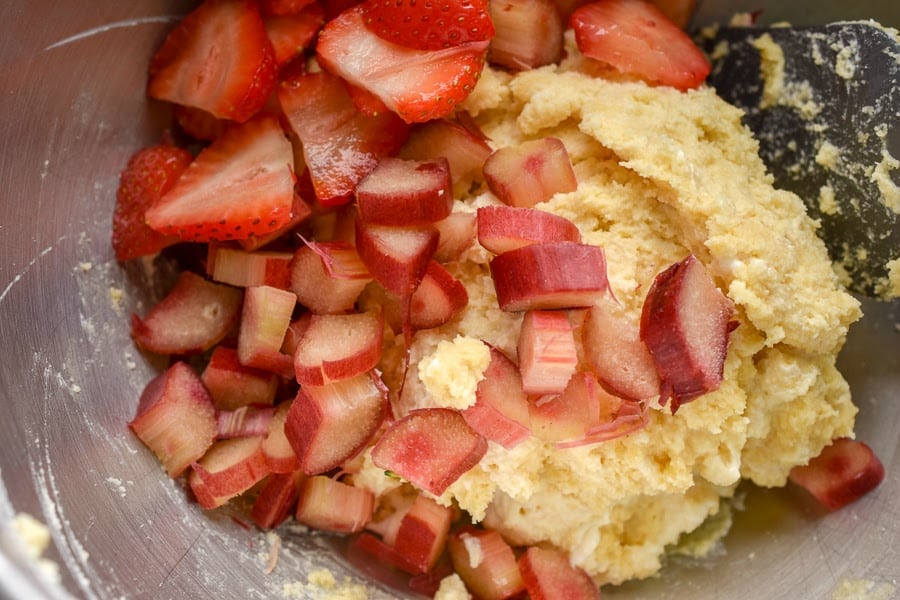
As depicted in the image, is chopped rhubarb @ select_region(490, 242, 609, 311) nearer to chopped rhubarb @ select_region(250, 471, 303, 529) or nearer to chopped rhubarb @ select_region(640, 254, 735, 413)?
chopped rhubarb @ select_region(640, 254, 735, 413)

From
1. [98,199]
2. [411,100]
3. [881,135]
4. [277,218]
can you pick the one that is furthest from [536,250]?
[98,199]

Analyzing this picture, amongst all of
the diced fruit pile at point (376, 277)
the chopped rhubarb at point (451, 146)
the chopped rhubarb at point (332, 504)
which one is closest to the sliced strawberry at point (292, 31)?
the diced fruit pile at point (376, 277)

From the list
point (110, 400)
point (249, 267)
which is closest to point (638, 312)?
point (249, 267)

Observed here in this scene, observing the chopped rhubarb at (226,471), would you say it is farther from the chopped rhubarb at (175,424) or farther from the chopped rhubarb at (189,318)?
the chopped rhubarb at (189,318)

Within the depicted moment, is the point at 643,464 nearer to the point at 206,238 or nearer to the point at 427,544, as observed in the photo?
the point at 427,544

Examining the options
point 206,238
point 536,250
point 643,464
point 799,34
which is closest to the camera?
point 536,250
